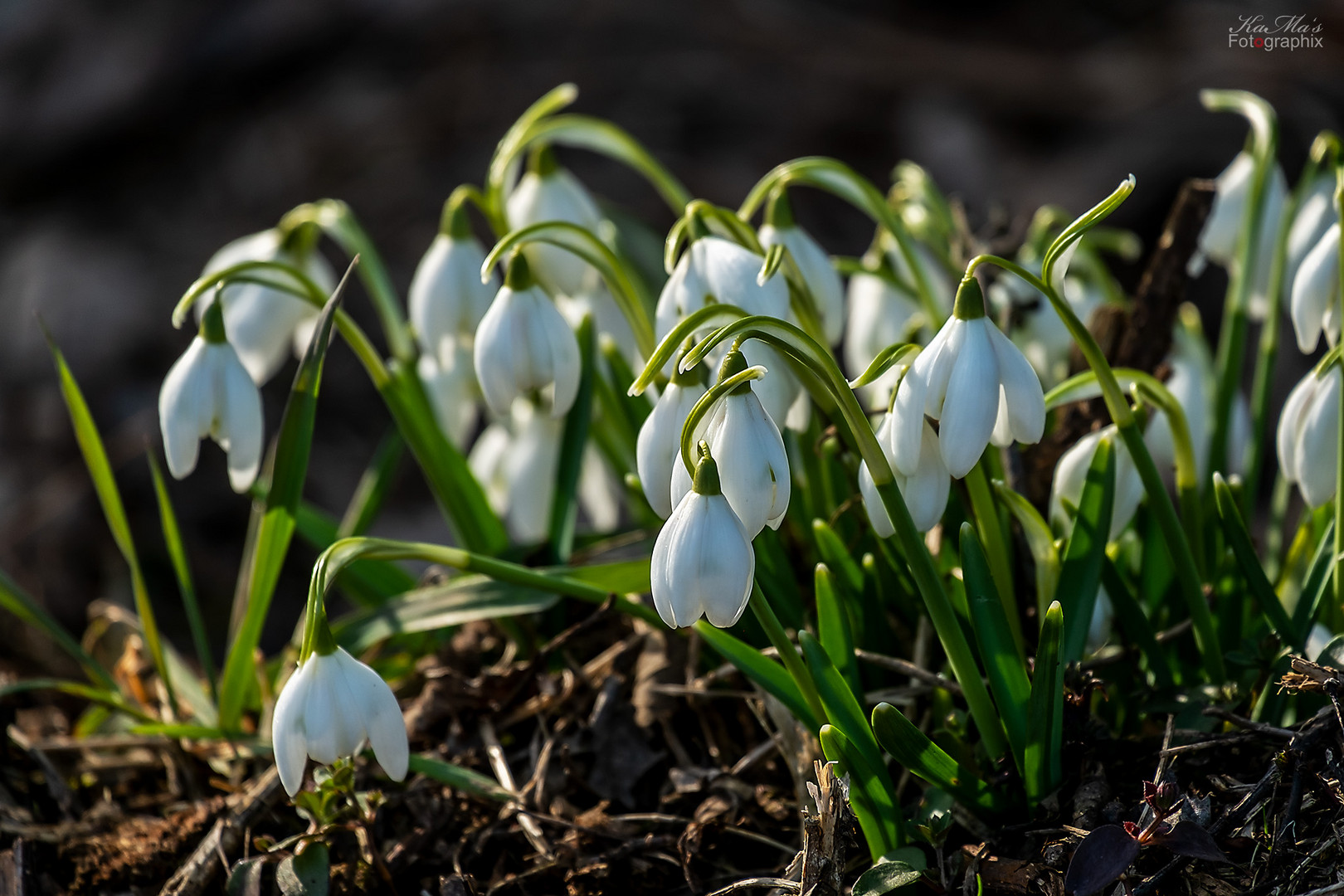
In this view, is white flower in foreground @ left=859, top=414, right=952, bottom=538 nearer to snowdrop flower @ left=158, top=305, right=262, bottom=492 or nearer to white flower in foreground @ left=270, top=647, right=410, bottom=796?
white flower in foreground @ left=270, top=647, right=410, bottom=796

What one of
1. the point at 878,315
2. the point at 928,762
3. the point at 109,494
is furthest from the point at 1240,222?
the point at 109,494

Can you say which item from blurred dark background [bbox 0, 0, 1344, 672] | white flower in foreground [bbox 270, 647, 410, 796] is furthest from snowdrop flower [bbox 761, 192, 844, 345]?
blurred dark background [bbox 0, 0, 1344, 672]

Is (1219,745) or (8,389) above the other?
(8,389)

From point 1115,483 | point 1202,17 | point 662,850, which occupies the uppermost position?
point 1202,17

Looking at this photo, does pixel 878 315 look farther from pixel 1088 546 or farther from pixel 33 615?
pixel 33 615

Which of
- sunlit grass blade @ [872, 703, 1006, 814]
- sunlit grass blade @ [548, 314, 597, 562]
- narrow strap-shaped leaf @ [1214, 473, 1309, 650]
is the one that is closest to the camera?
sunlit grass blade @ [872, 703, 1006, 814]

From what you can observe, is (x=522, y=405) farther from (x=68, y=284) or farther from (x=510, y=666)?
(x=68, y=284)

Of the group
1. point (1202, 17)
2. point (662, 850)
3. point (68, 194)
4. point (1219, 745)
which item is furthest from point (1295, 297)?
point (68, 194)
